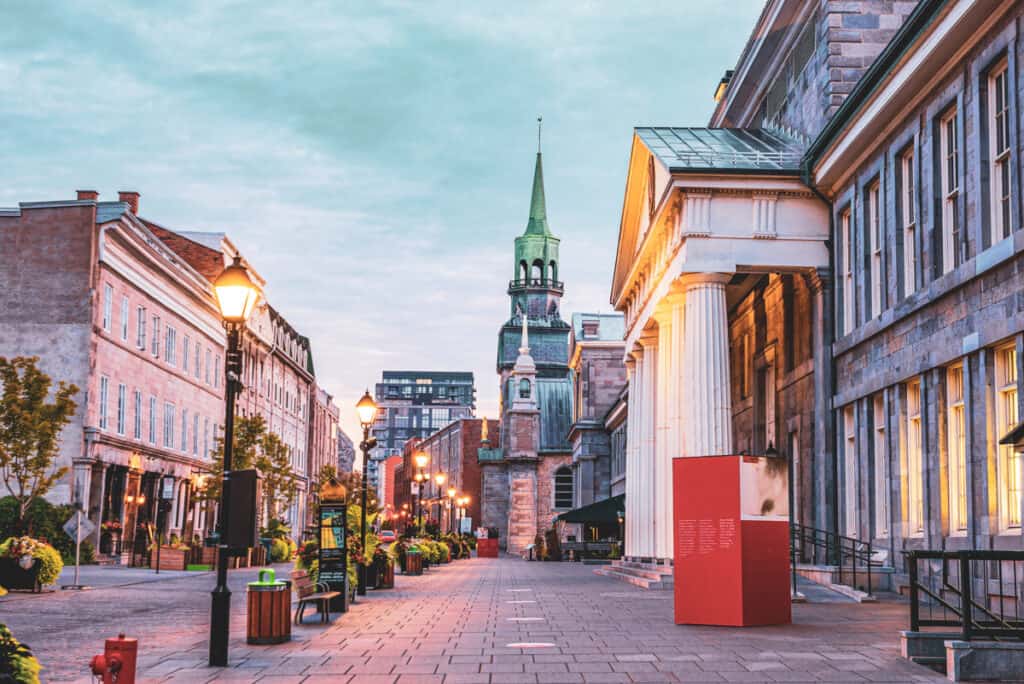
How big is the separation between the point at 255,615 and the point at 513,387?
80386 millimetres

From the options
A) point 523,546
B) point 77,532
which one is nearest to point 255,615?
point 77,532

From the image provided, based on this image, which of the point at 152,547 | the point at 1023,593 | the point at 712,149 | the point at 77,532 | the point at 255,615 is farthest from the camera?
the point at 152,547

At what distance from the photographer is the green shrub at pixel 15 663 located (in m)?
6.41

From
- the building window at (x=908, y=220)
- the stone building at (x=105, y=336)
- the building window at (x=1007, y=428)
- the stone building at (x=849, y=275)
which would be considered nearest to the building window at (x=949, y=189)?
the stone building at (x=849, y=275)

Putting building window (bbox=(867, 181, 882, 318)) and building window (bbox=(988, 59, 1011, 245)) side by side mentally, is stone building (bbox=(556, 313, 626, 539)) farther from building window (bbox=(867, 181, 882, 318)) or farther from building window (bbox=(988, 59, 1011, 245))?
building window (bbox=(988, 59, 1011, 245))

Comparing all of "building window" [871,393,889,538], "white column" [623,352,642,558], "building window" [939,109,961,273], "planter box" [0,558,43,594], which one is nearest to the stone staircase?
"white column" [623,352,642,558]

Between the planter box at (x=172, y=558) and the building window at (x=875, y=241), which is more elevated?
the building window at (x=875, y=241)

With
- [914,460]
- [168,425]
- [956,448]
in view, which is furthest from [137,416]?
[956,448]

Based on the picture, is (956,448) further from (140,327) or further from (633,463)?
(140,327)

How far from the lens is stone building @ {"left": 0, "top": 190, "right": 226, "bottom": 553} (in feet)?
144

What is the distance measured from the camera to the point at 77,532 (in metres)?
30.1

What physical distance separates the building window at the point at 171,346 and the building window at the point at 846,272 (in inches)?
1301

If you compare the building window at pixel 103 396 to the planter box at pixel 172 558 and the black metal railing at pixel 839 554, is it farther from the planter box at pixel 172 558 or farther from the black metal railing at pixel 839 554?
the black metal railing at pixel 839 554

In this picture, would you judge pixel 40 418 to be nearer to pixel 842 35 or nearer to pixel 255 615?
pixel 255 615
